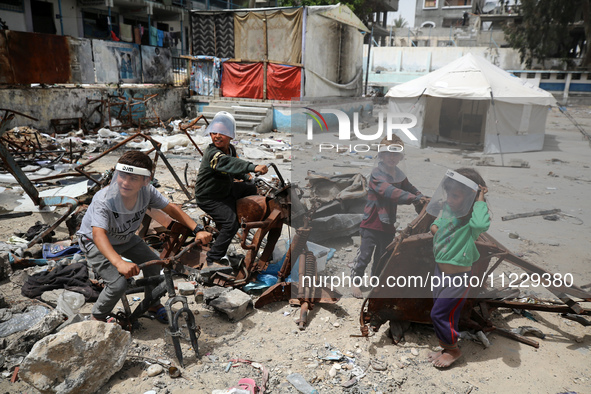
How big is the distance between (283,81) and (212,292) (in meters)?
13.3

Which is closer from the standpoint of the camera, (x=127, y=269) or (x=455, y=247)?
(x=127, y=269)

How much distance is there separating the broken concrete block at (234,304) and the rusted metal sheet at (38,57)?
11759 mm

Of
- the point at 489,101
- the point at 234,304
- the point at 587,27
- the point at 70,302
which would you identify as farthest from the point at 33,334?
the point at 587,27

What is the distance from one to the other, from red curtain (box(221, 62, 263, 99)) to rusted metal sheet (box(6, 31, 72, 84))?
6.01m

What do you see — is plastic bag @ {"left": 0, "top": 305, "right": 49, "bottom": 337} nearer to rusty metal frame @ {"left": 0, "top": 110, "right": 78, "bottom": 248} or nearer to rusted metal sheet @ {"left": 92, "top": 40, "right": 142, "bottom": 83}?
rusty metal frame @ {"left": 0, "top": 110, "right": 78, "bottom": 248}

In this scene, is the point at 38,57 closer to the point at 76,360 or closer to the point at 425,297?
the point at 76,360

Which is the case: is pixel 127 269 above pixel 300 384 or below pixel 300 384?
above

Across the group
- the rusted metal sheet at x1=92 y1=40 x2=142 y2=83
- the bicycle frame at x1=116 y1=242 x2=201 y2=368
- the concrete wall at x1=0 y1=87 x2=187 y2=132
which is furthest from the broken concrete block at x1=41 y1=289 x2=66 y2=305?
the rusted metal sheet at x1=92 y1=40 x2=142 y2=83

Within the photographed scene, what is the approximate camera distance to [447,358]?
2.80 m

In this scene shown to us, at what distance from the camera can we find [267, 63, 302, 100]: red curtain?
51.2ft

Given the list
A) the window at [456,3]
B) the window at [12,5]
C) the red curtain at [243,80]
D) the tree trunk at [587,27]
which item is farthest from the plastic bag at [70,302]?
the window at [456,3]

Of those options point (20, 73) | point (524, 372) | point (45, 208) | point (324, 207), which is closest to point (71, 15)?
point (20, 73)

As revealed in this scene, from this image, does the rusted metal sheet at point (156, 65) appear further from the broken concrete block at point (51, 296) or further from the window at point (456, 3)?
the window at point (456, 3)

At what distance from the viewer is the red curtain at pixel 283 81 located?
51.2ft
